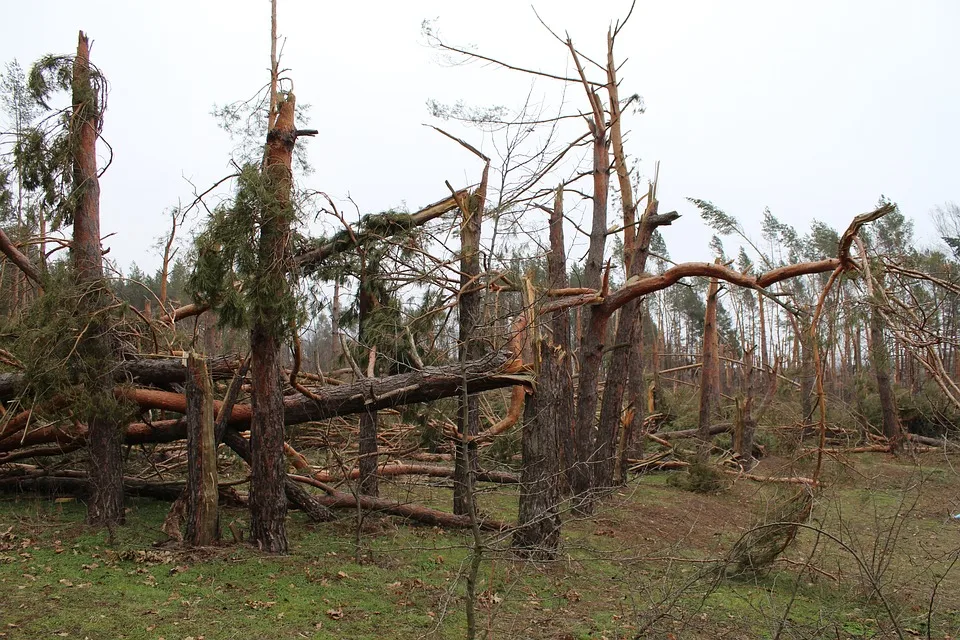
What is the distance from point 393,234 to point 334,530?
3575 mm

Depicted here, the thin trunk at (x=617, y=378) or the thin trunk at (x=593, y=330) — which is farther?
the thin trunk at (x=617, y=378)

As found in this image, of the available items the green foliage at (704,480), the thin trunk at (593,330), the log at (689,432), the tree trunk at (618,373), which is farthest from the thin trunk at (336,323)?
the log at (689,432)

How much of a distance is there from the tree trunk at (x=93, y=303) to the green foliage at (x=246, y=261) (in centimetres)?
155

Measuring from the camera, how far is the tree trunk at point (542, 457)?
7.72 metres

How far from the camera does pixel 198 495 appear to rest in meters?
7.11

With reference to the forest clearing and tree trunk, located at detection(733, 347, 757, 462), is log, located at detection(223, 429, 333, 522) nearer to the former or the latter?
the forest clearing

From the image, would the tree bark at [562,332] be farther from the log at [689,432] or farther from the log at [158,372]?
the log at [689,432]

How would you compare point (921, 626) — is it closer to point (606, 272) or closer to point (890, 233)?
point (606, 272)

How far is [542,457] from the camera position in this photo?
7.86 m

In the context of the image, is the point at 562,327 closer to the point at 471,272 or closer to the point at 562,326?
the point at 562,326

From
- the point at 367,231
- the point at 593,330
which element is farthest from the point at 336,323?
the point at 593,330

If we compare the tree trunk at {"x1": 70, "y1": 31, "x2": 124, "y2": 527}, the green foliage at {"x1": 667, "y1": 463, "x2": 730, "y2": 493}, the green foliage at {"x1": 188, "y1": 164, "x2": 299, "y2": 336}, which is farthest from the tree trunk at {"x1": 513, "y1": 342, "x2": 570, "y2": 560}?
the green foliage at {"x1": 667, "y1": 463, "x2": 730, "y2": 493}

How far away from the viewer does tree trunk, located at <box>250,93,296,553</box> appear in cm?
703

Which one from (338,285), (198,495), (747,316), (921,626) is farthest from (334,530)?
(747,316)
